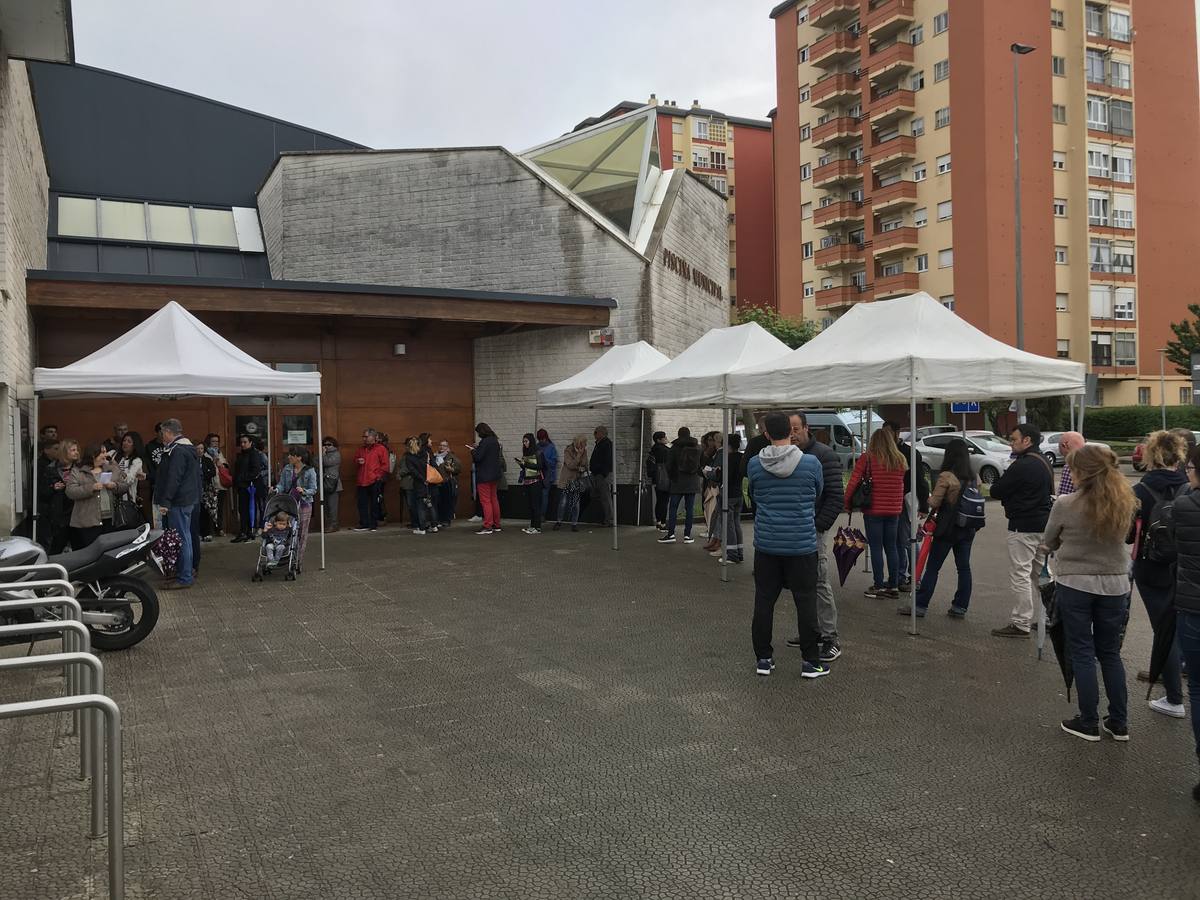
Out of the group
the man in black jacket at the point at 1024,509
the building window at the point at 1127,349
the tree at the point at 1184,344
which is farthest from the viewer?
the building window at the point at 1127,349

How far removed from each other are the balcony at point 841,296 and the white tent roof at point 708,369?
142ft

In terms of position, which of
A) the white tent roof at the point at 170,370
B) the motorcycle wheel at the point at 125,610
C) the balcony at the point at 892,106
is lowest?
the motorcycle wheel at the point at 125,610

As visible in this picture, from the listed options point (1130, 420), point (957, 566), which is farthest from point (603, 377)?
point (1130, 420)

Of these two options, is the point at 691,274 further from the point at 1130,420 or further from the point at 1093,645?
the point at 1130,420

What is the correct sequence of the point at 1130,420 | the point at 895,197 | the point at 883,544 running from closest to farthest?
the point at 883,544
the point at 1130,420
the point at 895,197

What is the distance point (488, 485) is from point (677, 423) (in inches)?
161

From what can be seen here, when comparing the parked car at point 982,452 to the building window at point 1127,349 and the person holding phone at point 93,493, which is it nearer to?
the person holding phone at point 93,493

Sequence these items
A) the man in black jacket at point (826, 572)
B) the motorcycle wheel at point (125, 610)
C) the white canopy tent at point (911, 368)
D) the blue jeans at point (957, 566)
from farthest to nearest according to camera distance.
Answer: the blue jeans at point (957, 566)
the white canopy tent at point (911, 368)
the motorcycle wheel at point (125, 610)
the man in black jacket at point (826, 572)

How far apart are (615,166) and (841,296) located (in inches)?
1454

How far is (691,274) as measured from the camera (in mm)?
19000

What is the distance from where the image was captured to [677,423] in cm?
1670

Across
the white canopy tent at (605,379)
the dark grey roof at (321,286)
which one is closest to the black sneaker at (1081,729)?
the white canopy tent at (605,379)

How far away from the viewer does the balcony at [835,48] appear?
52.1 metres

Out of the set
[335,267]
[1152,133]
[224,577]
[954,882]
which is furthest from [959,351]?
[1152,133]
